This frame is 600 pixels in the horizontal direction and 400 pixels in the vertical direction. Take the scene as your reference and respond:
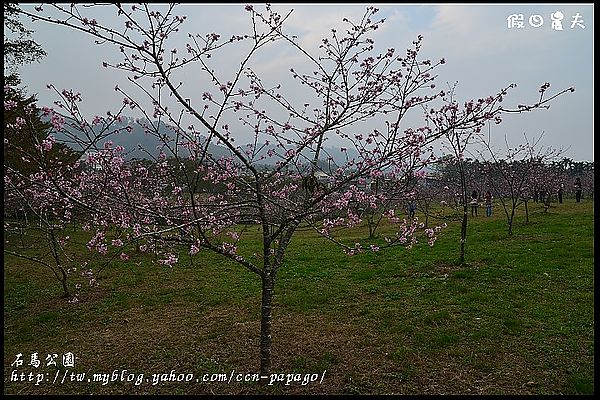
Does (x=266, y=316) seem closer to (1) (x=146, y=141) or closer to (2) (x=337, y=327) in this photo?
(2) (x=337, y=327)

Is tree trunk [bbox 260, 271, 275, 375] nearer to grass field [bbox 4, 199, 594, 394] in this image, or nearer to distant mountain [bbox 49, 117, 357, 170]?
grass field [bbox 4, 199, 594, 394]

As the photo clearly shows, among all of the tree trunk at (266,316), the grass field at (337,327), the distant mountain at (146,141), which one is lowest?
the grass field at (337,327)

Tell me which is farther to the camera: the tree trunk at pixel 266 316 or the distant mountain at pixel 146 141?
the distant mountain at pixel 146 141

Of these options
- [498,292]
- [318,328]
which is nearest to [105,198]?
[318,328]

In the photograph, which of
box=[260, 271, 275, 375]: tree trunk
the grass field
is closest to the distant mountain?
box=[260, 271, 275, 375]: tree trunk

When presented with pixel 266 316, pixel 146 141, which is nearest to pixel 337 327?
pixel 266 316

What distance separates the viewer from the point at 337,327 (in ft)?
15.8

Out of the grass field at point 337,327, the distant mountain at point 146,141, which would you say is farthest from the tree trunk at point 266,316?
the distant mountain at point 146,141

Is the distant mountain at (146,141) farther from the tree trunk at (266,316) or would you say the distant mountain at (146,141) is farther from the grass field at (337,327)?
the grass field at (337,327)

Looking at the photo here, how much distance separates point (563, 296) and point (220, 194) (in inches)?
176

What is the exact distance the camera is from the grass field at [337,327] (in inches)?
142

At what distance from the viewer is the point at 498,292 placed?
5828mm

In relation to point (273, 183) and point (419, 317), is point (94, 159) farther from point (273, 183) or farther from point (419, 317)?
point (419, 317)

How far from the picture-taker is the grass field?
11.8 ft
